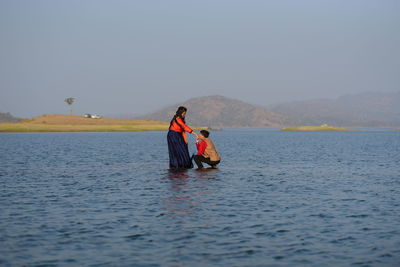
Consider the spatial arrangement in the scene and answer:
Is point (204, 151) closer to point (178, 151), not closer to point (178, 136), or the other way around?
point (178, 151)

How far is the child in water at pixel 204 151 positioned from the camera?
28.5 meters

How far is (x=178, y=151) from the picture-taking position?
28.1 metres

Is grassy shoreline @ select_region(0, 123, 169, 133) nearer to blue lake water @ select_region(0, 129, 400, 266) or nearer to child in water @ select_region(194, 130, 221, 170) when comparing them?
child in water @ select_region(194, 130, 221, 170)

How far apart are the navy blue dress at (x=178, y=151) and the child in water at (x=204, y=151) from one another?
1.99ft

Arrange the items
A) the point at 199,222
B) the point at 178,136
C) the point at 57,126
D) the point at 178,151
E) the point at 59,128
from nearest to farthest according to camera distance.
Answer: the point at 199,222, the point at 178,136, the point at 178,151, the point at 59,128, the point at 57,126

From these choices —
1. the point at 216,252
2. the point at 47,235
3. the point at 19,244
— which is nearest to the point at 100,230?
the point at 47,235

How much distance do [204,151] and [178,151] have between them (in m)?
1.86

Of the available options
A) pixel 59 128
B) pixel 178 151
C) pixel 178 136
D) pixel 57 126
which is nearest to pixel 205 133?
pixel 178 136

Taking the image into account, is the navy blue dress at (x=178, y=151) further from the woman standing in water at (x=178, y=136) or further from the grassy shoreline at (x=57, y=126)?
the grassy shoreline at (x=57, y=126)

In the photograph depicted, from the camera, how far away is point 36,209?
16609 millimetres

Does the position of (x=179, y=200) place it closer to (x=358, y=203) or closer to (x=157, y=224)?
(x=157, y=224)

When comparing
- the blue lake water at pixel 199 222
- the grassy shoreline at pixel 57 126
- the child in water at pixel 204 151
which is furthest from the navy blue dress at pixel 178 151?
the grassy shoreline at pixel 57 126

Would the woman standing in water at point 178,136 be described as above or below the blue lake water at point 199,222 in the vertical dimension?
above

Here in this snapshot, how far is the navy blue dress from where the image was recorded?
27531 mm
